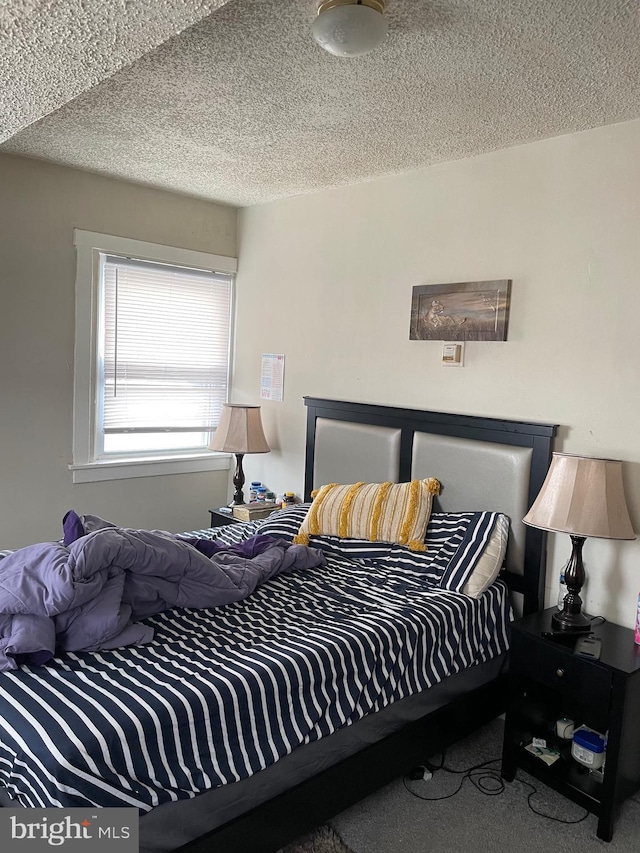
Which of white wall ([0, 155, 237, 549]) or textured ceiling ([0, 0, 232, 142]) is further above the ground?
textured ceiling ([0, 0, 232, 142])

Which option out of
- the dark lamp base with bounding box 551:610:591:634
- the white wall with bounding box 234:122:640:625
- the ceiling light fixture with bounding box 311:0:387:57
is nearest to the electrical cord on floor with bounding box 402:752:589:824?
the dark lamp base with bounding box 551:610:591:634

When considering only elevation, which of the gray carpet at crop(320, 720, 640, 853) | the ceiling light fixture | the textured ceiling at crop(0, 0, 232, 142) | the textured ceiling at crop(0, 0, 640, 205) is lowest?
the gray carpet at crop(320, 720, 640, 853)

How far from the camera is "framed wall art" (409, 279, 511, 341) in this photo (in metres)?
2.88

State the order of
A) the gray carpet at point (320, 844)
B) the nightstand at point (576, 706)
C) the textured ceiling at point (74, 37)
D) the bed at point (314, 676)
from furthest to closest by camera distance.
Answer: the nightstand at point (576, 706) < the gray carpet at point (320, 844) < the bed at point (314, 676) < the textured ceiling at point (74, 37)

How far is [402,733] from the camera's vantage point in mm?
2238

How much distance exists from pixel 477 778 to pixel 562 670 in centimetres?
55

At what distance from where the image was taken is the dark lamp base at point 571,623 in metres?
2.40

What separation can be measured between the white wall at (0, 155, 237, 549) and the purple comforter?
1.46m

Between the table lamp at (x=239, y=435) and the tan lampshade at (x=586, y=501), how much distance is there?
189cm

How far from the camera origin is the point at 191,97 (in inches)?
95.2

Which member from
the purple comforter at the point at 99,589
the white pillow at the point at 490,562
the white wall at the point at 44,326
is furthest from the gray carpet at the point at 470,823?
the white wall at the point at 44,326

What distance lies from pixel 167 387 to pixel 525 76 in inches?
107

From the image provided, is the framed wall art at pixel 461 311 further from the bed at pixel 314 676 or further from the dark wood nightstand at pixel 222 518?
the dark wood nightstand at pixel 222 518

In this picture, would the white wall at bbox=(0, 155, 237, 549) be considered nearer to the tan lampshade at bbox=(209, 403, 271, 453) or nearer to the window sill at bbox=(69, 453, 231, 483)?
the window sill at bbox=(69, 453, 231, 483)
